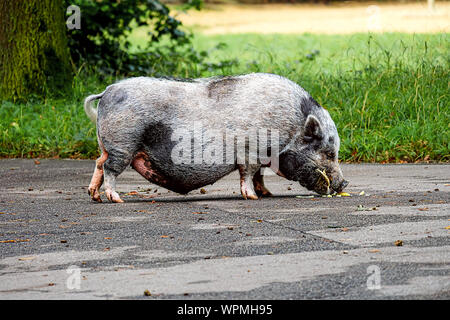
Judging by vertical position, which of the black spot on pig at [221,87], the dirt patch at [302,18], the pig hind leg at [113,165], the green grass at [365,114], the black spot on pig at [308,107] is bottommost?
the dirt patch at [302,18]

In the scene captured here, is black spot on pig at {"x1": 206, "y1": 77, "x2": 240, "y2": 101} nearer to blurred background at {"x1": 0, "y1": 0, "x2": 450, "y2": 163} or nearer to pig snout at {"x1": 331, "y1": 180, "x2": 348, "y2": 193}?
pig snout at {"x1": 331, "y1": 180, "x2": 348, "y2": 193}

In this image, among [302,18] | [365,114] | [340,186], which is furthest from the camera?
[302,18]

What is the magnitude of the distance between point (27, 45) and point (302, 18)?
2683 centimetres

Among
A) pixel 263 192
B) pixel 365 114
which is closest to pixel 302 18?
pixel 365 114

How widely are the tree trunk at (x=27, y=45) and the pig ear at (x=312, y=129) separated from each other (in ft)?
18.5

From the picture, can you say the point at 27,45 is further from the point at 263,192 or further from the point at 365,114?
the point at 263,192

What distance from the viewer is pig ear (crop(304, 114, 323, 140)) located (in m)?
6.62

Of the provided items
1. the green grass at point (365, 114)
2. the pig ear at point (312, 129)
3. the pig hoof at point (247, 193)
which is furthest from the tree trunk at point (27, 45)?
the pig ear at point (312, 129)

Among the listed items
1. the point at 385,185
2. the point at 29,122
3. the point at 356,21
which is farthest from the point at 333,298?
the point at 356,21

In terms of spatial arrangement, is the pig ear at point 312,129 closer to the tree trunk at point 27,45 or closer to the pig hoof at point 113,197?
the pig hoof at point 113,197

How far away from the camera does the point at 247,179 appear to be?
22.1 feet

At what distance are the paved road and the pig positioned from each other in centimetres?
26

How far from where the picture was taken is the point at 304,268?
4020 mm

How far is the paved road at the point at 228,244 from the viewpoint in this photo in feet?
12.2
